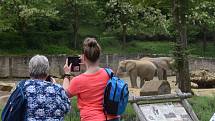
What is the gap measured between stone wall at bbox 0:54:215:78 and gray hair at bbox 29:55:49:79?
87.2ft

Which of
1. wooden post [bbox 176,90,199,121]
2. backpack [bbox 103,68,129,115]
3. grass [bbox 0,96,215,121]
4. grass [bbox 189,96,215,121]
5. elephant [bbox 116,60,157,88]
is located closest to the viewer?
backpack [bbox 103,68,129,115]

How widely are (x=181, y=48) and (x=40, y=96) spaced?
480 inches

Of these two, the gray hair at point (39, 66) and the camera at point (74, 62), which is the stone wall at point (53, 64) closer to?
the camera at point (74, 62)

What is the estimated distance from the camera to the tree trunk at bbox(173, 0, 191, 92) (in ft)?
57.6

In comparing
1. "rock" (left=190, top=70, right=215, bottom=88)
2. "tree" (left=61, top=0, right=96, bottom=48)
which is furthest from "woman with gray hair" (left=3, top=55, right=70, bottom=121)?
"tree" (left=61, top=0, right=96, bottom=48)

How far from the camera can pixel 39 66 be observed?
5.75 m

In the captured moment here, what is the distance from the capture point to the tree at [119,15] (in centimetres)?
4109

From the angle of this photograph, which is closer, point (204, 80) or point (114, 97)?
point (114, 97)

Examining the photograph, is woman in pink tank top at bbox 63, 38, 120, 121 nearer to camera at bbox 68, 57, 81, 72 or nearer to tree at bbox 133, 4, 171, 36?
camera at bbox 68, 57, 81, 72

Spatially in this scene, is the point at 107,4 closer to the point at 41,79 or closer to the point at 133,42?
the point at 133,42

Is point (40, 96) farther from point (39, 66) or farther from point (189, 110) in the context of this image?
point (189, 110)

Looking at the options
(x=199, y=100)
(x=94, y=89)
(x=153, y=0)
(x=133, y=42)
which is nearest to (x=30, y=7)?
(x=133, y=42)

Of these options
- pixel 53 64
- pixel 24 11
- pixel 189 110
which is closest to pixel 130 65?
pixel 53 64

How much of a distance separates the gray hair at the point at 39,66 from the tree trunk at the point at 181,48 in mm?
11925
